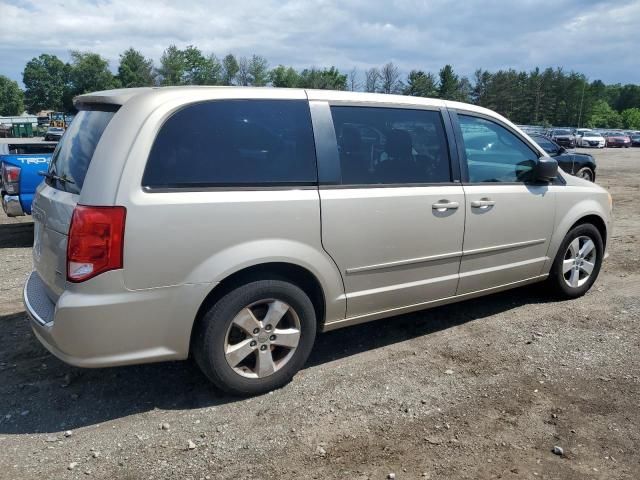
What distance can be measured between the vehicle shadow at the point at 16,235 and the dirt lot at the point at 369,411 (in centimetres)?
328

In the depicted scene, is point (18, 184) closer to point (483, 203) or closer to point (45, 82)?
point (483, 203)

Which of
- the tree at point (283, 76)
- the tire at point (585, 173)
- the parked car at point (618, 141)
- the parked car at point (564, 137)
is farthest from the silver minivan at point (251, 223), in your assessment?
the tree at point (283, 76)

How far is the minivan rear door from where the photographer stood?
3043mm

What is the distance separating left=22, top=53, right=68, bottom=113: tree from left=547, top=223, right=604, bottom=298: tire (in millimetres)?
123116

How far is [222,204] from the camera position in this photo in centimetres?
311

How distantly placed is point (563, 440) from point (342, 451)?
1.24 meters

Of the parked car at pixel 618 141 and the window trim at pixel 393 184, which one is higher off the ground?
the parked car at pixel 618 141

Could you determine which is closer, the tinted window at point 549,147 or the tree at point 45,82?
the tinted window at point 549,147

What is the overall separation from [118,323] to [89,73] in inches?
4479

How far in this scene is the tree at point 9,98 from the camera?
380 ft

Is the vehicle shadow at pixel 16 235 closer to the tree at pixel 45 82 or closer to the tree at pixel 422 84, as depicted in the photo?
the tree at pixel 422 84

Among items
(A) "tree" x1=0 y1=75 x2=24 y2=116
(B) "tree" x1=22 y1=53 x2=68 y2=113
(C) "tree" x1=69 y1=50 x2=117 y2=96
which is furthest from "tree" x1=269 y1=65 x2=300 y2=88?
(A) "tree" x1=0 y1=75 x2=24 y2=116

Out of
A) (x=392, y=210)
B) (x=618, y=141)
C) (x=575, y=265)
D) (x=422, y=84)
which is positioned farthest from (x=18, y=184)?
(x=422, y=84)

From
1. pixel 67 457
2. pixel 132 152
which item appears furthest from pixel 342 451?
pixel 132 152
